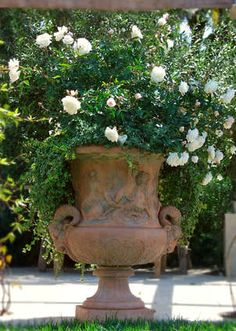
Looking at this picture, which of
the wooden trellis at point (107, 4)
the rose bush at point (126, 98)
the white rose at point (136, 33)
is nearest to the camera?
the wooden trellis at point (107, 4)

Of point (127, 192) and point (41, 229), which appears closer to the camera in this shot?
point (127, 192)

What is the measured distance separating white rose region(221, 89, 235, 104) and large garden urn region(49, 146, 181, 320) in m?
0.51

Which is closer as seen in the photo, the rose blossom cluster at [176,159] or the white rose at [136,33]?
the rose blossom cluster at [176,159]

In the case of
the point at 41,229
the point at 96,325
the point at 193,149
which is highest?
the point at 193,149

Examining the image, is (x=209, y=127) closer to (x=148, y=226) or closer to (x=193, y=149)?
(x=193, y=149)

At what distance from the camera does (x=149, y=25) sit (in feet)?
17.1

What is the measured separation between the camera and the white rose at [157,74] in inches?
178

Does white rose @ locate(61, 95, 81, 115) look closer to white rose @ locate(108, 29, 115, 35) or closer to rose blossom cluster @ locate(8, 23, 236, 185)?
rose blossom cluster @ locate(8, 23, 236, 185)

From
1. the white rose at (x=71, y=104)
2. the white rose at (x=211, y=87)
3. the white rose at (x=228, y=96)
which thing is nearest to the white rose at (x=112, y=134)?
the white rose at (x=71, y=104)

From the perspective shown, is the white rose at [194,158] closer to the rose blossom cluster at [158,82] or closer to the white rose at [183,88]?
the rose blossom cluster at [158,82]

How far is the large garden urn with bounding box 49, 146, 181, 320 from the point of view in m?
4.53

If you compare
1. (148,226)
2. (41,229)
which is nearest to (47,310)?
(41,229)

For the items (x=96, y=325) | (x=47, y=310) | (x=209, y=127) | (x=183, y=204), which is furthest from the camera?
(x=47, y=310)

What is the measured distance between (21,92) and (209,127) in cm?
116
